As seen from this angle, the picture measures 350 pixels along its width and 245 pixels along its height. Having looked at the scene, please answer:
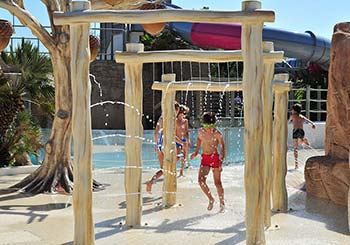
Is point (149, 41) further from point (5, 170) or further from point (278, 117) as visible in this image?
point (278, 117)

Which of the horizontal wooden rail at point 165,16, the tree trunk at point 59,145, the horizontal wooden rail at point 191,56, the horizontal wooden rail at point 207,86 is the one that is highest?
the horizontal wooden rail at point 165,16

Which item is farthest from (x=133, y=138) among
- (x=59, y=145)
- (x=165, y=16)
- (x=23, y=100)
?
(x=23, y=100)

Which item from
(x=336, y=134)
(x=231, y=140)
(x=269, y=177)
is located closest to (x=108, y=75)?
(x=231, y=140)

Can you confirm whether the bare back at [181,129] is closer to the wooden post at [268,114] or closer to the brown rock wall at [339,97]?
the brown rock wall at [339,97]

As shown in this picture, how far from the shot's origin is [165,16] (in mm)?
5059

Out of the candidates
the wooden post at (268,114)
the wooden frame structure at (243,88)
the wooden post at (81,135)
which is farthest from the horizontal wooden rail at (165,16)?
the wooden post at (268,114)

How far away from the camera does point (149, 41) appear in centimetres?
2391

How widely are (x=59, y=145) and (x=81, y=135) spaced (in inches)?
182

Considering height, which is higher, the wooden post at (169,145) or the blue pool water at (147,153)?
the wooden post at (169,145)

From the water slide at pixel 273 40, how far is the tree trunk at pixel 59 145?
10081 millimetres

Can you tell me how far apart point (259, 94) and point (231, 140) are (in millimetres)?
12200

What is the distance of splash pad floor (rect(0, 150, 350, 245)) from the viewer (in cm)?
590

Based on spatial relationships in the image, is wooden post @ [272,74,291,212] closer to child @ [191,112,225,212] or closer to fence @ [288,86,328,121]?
child @ [191,112,225,212]

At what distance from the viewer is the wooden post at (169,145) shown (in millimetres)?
7773
